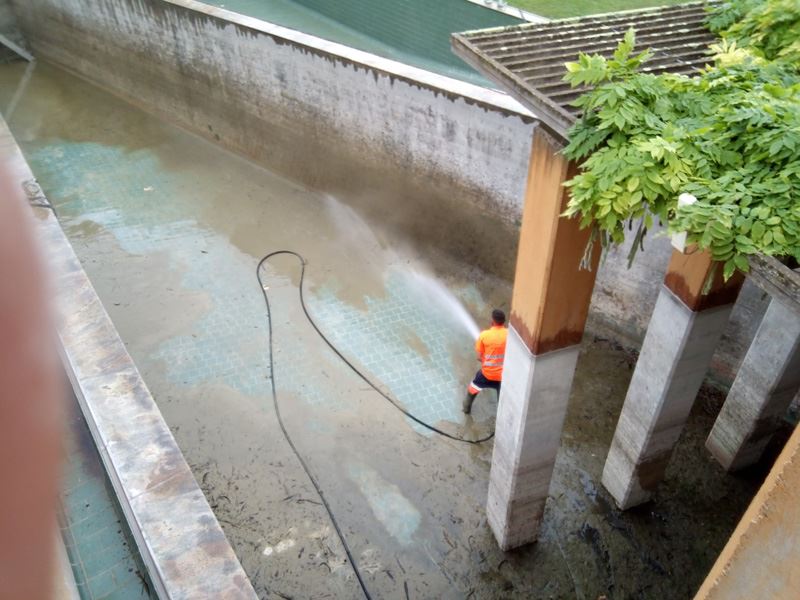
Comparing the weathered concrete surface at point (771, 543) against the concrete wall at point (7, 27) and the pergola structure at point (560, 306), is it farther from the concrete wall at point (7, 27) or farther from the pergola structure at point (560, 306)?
the concrete wall at point (7, 27)

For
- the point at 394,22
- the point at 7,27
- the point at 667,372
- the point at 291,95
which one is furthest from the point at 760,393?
the point at 7,27

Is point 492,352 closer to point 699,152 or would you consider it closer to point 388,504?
point 388,504

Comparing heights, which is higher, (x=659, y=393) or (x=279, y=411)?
(x=659, y=393)

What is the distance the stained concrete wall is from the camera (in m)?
8.68

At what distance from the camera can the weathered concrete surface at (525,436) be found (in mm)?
5367

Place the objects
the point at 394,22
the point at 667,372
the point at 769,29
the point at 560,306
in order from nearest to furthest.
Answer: the point at 769,29 < the point at 560,306 < the point at 667,372 < the point at 394,22

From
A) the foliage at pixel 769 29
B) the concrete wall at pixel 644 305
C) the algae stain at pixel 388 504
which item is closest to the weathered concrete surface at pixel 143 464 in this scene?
the algae stain at pixel 388 504

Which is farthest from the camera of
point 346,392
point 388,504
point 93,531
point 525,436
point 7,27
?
point 7,27

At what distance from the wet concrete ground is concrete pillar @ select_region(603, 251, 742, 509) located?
54 centimetres

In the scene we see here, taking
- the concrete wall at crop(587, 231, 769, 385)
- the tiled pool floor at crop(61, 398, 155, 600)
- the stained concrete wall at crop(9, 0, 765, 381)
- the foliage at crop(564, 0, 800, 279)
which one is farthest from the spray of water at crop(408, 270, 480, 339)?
the tiled pool floor at crop(61, 398, 155, 600)

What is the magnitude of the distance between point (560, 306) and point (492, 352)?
7.42ft

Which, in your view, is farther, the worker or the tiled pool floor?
the worker

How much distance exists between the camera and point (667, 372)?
19.3 feet

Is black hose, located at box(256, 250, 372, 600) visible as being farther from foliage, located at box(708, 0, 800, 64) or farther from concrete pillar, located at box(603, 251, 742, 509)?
foliage, located at box(708, 0, 800, 64)
